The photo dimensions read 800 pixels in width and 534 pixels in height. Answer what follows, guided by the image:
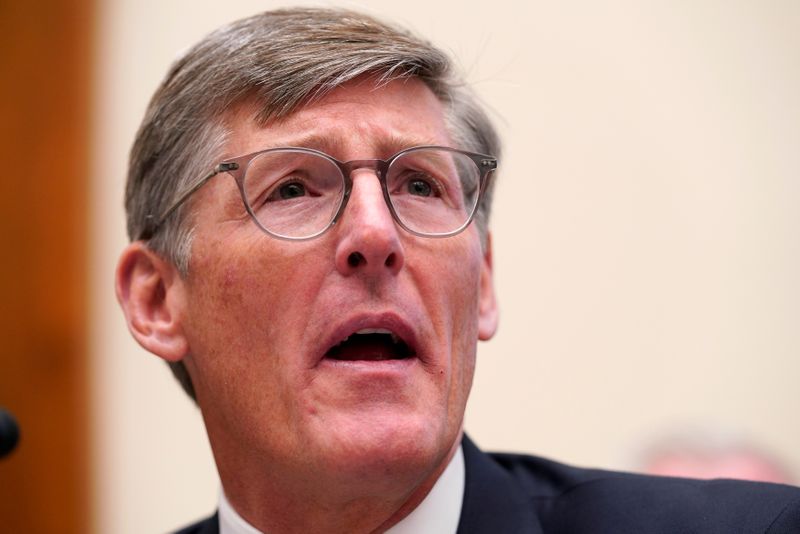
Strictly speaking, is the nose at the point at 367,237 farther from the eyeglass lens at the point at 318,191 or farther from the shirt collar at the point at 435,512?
the shirt collar at the point at 435,512

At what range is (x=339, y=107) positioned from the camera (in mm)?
1872

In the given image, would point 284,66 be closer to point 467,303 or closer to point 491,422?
point 467,303

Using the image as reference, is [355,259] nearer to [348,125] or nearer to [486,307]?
[348,125]

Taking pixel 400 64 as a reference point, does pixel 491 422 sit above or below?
below

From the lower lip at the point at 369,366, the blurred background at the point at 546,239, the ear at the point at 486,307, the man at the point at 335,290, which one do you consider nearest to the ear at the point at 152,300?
the man at the point at 335,290

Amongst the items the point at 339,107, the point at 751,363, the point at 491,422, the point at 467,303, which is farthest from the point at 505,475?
the point at 751,363

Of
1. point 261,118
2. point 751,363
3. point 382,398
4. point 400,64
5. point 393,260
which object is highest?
point 400,64

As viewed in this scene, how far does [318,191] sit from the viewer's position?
6.07 feet

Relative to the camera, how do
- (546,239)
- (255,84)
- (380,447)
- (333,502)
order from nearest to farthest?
(380,447) < (333,502) < (255,84) < (546,239)

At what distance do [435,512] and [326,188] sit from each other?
0.70 m

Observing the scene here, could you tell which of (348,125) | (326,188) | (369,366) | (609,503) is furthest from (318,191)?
(609,503)

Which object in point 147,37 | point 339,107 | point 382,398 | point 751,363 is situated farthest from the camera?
point 147,37

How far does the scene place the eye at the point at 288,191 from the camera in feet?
6.11

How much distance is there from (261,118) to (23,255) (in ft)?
6.82
